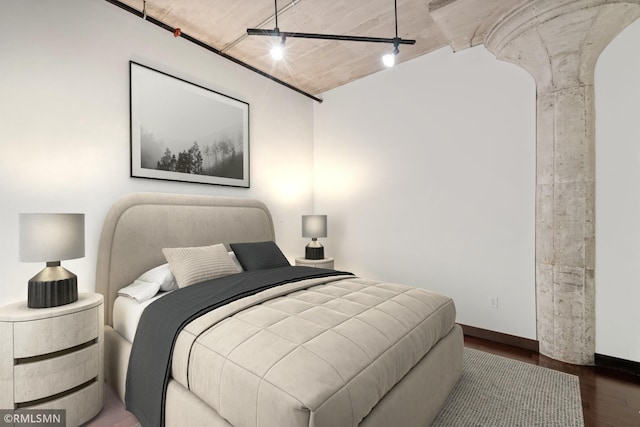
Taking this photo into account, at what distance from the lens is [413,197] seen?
11.9 ft

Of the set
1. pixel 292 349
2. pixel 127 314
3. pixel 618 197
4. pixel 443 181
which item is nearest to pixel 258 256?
pixel 127 314

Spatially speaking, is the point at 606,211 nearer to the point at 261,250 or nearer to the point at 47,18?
the point at 261,250

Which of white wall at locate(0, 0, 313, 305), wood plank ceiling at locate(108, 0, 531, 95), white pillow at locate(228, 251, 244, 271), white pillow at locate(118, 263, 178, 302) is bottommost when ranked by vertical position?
white pillow at locate(118, 263, 178, 302)

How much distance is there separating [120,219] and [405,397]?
2.46 metres

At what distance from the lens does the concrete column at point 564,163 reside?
2439 millimetres

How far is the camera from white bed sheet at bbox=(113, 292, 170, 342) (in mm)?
2059

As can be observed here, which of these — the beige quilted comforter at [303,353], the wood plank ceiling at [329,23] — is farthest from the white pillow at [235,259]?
the wood plank ceiling at [329,23]

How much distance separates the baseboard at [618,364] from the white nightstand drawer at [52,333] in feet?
12.5

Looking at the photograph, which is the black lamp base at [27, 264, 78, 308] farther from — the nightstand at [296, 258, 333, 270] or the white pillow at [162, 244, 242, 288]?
the nightstand at [296, 258, 333, 270]

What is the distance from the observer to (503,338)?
3002 mm

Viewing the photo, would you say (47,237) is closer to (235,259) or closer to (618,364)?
(235,259)

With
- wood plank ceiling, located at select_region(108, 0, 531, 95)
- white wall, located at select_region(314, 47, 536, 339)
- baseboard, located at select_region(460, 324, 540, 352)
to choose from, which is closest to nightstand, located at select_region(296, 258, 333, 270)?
white wall, located at select_region(314, 47, 536, 339)

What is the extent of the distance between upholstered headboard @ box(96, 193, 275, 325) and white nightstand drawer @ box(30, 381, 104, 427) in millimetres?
652

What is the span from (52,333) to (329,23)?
3.21 metres
